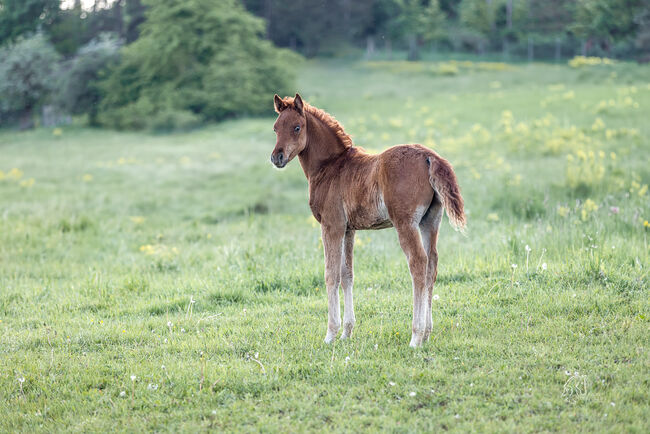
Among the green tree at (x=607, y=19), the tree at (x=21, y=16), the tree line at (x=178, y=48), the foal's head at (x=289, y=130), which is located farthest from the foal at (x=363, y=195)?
the tree at (x=21, y=16)

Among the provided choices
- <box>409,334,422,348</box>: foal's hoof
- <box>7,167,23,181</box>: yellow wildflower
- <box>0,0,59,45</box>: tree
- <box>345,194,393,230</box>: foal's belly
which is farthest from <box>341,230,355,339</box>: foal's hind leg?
<box>0,0,59,45</box>: tree

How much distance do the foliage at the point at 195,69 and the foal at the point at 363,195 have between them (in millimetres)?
36579

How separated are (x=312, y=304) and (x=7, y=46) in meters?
54.5

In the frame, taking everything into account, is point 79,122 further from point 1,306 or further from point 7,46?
point 1,306

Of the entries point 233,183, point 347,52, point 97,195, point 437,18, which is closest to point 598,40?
point 437,18

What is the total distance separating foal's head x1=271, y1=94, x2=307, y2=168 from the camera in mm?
5906

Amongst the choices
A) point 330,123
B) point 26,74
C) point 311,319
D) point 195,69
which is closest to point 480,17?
point 195,69

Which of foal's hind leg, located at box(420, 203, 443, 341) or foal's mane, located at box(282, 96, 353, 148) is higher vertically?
foal's mane, located at box(282, 96, 353, 148)

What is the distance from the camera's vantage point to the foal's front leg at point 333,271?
19.6ft

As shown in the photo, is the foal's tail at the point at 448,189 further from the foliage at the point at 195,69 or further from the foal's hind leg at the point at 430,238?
the foliage at the point at 195,69

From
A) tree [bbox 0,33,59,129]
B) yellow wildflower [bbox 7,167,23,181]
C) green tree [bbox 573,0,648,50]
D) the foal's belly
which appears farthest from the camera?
tree [bbox 0,33,59,129]

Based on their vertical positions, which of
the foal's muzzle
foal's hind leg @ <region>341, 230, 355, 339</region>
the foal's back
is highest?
the foal's muzzle

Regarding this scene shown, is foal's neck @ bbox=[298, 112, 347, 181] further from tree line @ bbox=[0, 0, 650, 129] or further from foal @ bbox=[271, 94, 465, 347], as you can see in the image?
tree line @ bbox=[0, 0, 650, 129]

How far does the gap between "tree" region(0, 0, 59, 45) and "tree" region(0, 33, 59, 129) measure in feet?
18.2
